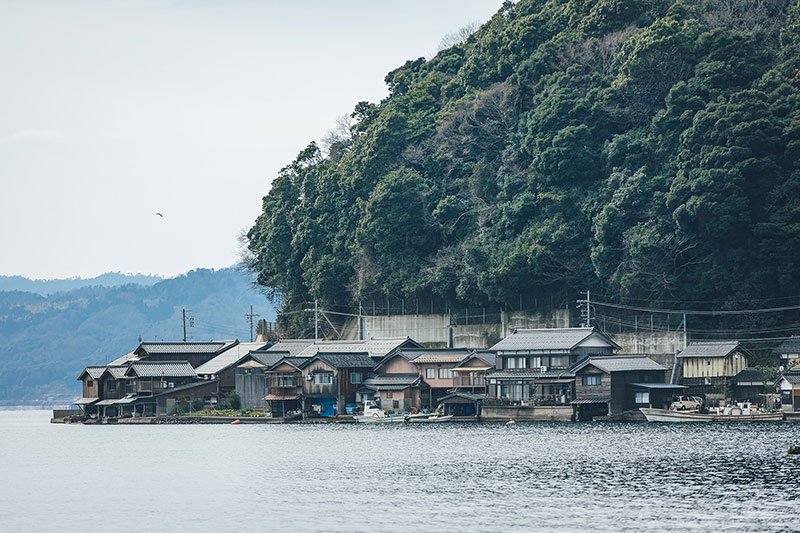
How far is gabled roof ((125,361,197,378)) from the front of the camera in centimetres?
9369

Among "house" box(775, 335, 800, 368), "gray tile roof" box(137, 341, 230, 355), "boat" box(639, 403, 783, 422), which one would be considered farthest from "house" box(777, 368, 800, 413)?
"gray tile roof" box(137, 341, 230, 355)

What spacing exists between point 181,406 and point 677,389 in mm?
41326

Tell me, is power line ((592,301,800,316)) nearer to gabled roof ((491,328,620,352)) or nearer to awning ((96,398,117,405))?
gabled roof ((491,328,620,352))

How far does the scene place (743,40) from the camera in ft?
266

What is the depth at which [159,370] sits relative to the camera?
94312 millimetres

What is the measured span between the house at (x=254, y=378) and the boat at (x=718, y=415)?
31369 millimetres

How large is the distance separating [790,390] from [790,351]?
4.09 meters

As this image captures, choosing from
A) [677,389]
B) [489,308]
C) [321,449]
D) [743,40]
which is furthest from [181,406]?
[743,40]

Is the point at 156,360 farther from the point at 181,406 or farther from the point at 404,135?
the point at 404,135

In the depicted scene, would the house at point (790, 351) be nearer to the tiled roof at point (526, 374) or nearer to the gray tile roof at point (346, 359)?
the tiled roof at point (526, 374)

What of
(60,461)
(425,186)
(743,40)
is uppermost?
(743,40)

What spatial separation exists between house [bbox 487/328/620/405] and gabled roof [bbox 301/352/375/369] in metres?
11.6

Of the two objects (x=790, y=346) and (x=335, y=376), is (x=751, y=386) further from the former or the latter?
(x=335, y=376)

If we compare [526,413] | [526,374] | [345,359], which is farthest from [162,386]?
[526,413]
